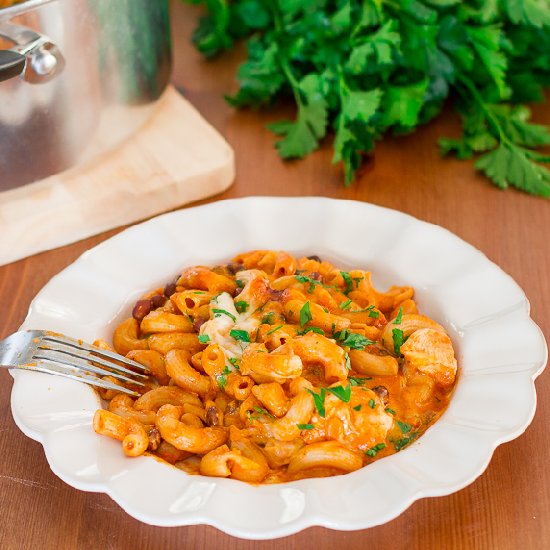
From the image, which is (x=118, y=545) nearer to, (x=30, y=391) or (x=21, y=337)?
(x=30, y=391)

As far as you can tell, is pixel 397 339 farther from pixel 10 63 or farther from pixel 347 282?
pixel 10 63

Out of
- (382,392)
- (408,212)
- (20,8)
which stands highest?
(20,8)

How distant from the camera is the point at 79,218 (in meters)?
2.10

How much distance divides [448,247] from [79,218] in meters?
0.91

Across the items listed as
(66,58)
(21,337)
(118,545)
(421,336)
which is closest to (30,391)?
(21,337)

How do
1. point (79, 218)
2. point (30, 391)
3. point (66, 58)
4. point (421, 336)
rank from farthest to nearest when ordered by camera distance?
point (79, 218), point (66, 58), point (421, 336), point (30, 391)

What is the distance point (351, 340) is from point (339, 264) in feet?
1.20

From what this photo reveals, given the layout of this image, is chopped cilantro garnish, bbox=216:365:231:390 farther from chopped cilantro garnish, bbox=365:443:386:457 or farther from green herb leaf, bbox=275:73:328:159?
green herb leaf, bbox=275:73:328:159

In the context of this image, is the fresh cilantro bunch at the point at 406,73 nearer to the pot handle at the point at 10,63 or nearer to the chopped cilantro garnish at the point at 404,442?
the pot handle at the point at 10,63

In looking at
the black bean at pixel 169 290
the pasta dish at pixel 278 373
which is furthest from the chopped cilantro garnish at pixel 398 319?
the black bean at pixel 169 290

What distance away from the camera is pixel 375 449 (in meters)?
1.42

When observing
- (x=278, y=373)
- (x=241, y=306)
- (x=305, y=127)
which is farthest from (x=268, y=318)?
(x=305, y=127)

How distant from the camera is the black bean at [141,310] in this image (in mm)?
A: 1697

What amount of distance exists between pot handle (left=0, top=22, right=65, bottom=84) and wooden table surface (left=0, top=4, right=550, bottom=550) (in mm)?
446
